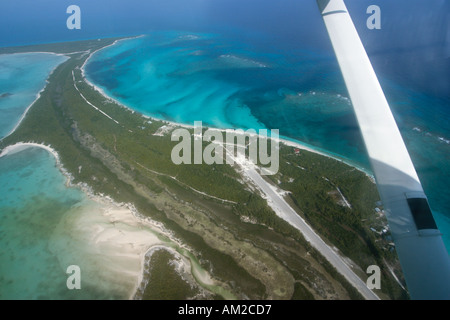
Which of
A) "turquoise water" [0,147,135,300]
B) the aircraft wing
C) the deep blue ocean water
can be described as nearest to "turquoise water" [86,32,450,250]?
the deep blue ocean water

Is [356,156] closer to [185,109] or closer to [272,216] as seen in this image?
[272,216]

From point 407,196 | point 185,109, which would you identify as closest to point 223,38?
point 185,109

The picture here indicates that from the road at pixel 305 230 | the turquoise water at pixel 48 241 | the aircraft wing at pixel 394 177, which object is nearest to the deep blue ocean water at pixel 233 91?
the turquoise water at pixel 48 241

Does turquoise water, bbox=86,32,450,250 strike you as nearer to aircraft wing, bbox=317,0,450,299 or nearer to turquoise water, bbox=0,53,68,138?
turquoise water, bbox=0,53,68,138

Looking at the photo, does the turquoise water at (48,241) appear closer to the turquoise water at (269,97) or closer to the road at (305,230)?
the road at (305,230)

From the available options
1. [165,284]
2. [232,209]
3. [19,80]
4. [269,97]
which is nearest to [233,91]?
[269,97]

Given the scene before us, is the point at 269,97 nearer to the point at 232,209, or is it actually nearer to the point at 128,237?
the point at 232,209
